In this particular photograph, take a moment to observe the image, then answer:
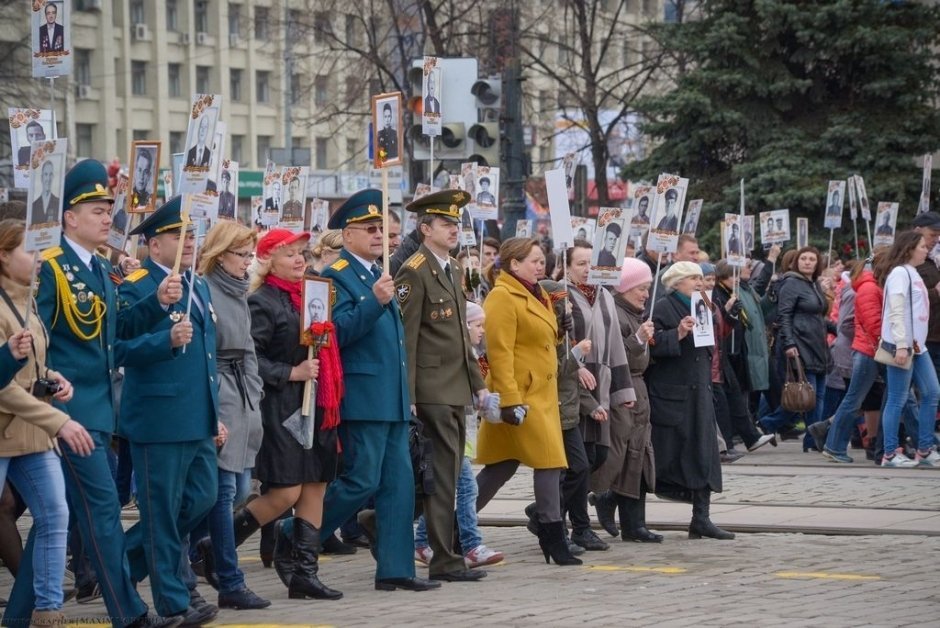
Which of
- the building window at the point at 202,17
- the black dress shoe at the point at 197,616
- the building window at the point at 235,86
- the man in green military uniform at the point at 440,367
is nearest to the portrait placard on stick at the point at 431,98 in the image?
the man in green military uniform at the point at 440,367

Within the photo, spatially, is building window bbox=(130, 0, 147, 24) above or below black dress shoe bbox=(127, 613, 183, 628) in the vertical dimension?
above

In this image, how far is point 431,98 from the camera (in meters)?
14.9

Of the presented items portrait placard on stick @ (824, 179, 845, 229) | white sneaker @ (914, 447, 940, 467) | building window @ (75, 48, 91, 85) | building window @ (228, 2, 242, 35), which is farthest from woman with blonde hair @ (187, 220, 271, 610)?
building window @ (228, 2, 242, 35)

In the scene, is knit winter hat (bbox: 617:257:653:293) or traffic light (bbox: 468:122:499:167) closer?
knit winter hat (bbox: 617:257:653:293)

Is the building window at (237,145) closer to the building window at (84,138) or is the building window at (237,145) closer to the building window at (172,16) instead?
the building window at (172,16)

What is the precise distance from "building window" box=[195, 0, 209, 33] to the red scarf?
6091 centimetres

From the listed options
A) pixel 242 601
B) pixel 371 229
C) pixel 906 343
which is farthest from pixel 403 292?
pixel 906 343

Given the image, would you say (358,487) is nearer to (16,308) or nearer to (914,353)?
(16,308)

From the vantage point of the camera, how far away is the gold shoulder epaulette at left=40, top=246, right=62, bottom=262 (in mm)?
7562

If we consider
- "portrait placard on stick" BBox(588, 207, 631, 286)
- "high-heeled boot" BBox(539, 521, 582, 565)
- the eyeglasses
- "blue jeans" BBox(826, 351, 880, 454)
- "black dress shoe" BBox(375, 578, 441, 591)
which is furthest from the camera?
"blue jeans" BBox(826, 351, 880, 454)

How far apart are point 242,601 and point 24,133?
4.67 meters

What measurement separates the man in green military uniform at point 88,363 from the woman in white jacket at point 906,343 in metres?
8.34

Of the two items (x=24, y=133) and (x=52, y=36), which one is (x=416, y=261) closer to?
(x=52, y=36)

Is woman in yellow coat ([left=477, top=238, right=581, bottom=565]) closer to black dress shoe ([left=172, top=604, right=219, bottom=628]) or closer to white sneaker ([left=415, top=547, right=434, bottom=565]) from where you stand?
white sneaker ([left=415, top=547, right=434, bottom=565])
